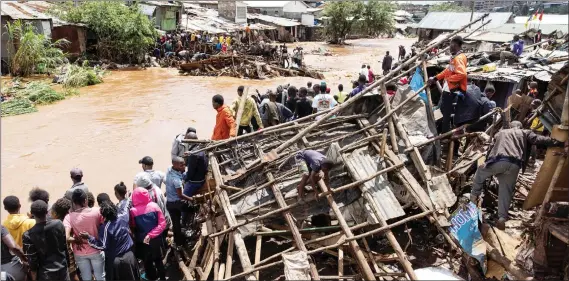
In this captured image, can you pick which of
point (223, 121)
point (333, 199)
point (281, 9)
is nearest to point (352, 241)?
point (333, 199)

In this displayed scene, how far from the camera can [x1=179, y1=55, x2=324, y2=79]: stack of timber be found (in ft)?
70.1

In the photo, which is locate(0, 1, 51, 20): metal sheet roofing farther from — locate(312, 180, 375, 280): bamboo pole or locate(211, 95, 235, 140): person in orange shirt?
locate(312, 180, 375, 280): bamboo pole

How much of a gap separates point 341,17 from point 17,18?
1152 inches

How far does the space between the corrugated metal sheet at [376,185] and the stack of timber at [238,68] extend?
53.4 feet

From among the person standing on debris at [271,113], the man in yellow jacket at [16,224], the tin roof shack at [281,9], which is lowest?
the man in yellow jacket at [16,224]

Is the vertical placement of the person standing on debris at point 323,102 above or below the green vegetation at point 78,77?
above

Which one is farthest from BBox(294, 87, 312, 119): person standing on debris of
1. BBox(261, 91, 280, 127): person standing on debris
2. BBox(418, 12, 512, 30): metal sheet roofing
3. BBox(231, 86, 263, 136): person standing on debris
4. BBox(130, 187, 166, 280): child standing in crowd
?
BBox(418, 12, 512, 30): metal sheet roofing

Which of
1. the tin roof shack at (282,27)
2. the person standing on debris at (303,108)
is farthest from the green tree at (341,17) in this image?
the person standing on debris at (303,108)

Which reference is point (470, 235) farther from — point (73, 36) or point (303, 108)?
point (73, 36)

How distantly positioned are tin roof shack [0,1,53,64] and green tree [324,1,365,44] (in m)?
27.1

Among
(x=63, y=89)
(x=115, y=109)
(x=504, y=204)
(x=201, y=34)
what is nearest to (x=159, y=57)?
(x=201, y=34)

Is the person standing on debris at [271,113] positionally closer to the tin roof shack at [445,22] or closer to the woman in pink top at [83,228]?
the woman in pink top at [83,228]

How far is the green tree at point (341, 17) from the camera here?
4025 centimetres

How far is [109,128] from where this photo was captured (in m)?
12.8
